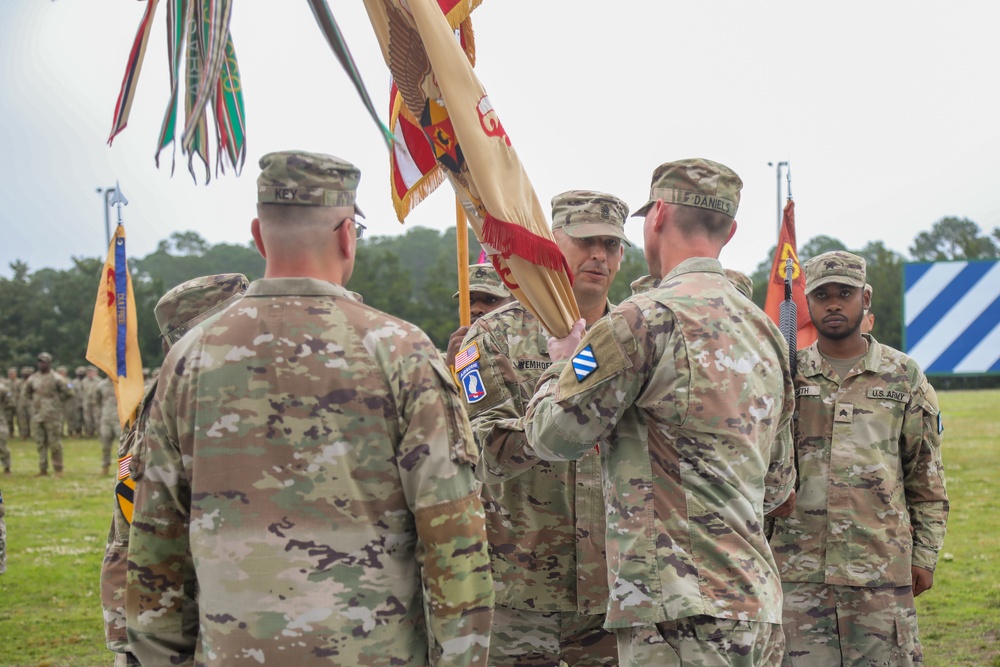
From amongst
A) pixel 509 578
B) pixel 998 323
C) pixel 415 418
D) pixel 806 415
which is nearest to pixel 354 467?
pixel 415 418

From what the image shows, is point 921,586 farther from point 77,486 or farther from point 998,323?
point 77,486

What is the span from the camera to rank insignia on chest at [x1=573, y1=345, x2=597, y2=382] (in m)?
2.94

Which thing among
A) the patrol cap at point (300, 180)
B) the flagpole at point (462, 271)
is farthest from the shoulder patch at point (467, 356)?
the patrol cap at point (300, 180)

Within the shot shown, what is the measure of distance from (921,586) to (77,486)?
1591 centimetres

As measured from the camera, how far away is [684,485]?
9.46 feet

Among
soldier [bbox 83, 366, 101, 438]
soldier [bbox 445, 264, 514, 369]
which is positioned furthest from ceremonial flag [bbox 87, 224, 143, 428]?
soldier [bbox 83, 366, 101, 438]

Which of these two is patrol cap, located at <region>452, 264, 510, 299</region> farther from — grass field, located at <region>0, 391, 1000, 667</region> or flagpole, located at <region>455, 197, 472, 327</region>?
grass field, located at <region>0, 391, 1000, 667</region>

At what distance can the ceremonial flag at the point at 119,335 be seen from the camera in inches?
307

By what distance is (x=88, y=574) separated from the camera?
32.7ft

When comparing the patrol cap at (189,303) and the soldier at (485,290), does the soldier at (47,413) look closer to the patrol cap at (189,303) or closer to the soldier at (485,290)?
the soldier at (485,290)

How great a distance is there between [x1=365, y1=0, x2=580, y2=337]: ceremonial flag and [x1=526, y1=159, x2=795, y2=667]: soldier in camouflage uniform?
1.99 feet

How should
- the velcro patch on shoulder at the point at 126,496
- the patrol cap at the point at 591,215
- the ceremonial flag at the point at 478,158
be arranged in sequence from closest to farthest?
1. the velcro patch on shoulder at the point at 126,496
2. the ceremonial flag at the point at 478,158
3. the patrol cap at the point at 591,215

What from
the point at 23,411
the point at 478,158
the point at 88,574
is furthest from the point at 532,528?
the point at 23,411

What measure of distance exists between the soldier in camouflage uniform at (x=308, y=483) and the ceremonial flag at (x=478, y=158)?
1142mm
